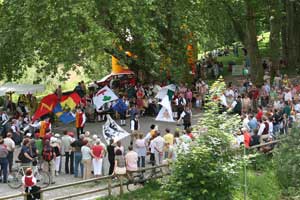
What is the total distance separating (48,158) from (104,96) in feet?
27.7

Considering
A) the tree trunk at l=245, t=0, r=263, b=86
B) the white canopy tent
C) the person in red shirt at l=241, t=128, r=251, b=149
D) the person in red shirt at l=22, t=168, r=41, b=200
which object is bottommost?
the person in red shirt at l=22, t=168, r=41, b=200

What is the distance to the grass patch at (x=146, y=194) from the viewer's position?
1804 centimetres

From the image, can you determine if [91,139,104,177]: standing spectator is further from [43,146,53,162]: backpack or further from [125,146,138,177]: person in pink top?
[43,146,53,162]: backpack

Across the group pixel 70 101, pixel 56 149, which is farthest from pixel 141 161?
pixel 70 101

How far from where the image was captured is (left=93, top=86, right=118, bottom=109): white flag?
90.5 feet

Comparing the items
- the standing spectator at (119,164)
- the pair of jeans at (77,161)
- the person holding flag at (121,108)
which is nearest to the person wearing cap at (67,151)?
the pair of jeans at (77,161)

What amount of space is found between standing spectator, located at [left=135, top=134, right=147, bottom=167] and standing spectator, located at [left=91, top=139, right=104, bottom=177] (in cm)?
141

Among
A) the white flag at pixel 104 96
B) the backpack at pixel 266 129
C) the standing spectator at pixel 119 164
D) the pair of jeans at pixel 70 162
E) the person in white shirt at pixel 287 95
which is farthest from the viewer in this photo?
the person in white shirt at pixel 287 95

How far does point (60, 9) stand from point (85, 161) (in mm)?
9058

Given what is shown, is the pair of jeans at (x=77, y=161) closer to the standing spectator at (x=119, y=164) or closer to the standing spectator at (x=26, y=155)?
the standing spectator at (x=26, y=155)

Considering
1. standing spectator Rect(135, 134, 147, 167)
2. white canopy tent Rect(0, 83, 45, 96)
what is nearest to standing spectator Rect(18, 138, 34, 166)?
standing spectator Rect(135, 134, 147, 167)

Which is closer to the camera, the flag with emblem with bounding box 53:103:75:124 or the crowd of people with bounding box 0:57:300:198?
the crowd of people with bounding box 0:57:300:198

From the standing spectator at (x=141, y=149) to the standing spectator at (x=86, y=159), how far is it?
5.59 ft

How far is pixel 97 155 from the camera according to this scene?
1927 cm
